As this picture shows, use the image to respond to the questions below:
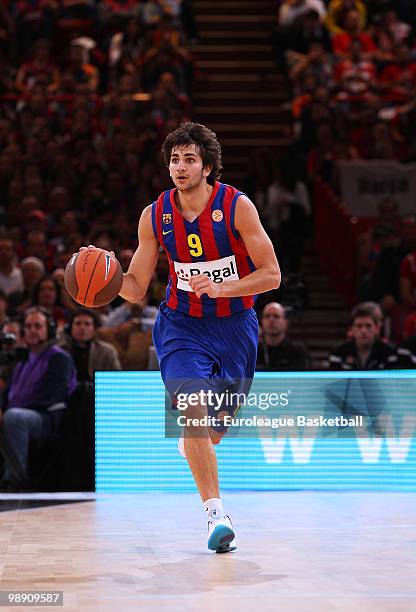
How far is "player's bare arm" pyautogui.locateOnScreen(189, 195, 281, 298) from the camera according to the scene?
529 cm

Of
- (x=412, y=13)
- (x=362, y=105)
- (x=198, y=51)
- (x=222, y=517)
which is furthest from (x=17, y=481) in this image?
(x=412, y=13)

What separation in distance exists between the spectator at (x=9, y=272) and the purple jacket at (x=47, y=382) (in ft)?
8.04

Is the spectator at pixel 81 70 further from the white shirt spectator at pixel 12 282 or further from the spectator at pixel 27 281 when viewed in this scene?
the spectator at pixel 27 281

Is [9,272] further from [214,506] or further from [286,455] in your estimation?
[214,506]

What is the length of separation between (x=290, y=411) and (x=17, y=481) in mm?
2002

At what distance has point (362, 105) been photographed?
49.7ft

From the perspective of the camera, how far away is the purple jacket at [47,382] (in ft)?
27.6

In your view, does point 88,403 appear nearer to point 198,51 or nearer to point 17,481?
point 17,481

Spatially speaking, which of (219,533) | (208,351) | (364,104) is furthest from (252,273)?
(364,104)

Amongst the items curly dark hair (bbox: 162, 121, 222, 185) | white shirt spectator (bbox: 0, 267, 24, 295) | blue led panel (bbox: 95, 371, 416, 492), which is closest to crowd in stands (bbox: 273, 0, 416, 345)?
blue led panel (bbox: 95, 371, 416, 492)

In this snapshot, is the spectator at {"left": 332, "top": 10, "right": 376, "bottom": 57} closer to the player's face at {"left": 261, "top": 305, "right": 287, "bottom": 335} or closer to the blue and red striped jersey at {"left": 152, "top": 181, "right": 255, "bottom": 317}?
the player's face at {"left": 261, "top": 305, "right": 287, "bottom": 335}

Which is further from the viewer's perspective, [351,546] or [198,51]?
[198,51]

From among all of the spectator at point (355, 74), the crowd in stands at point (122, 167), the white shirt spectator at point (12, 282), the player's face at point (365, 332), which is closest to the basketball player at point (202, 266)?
the crowd in stands at point (122, 167)

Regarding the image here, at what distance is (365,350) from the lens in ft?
28.6
